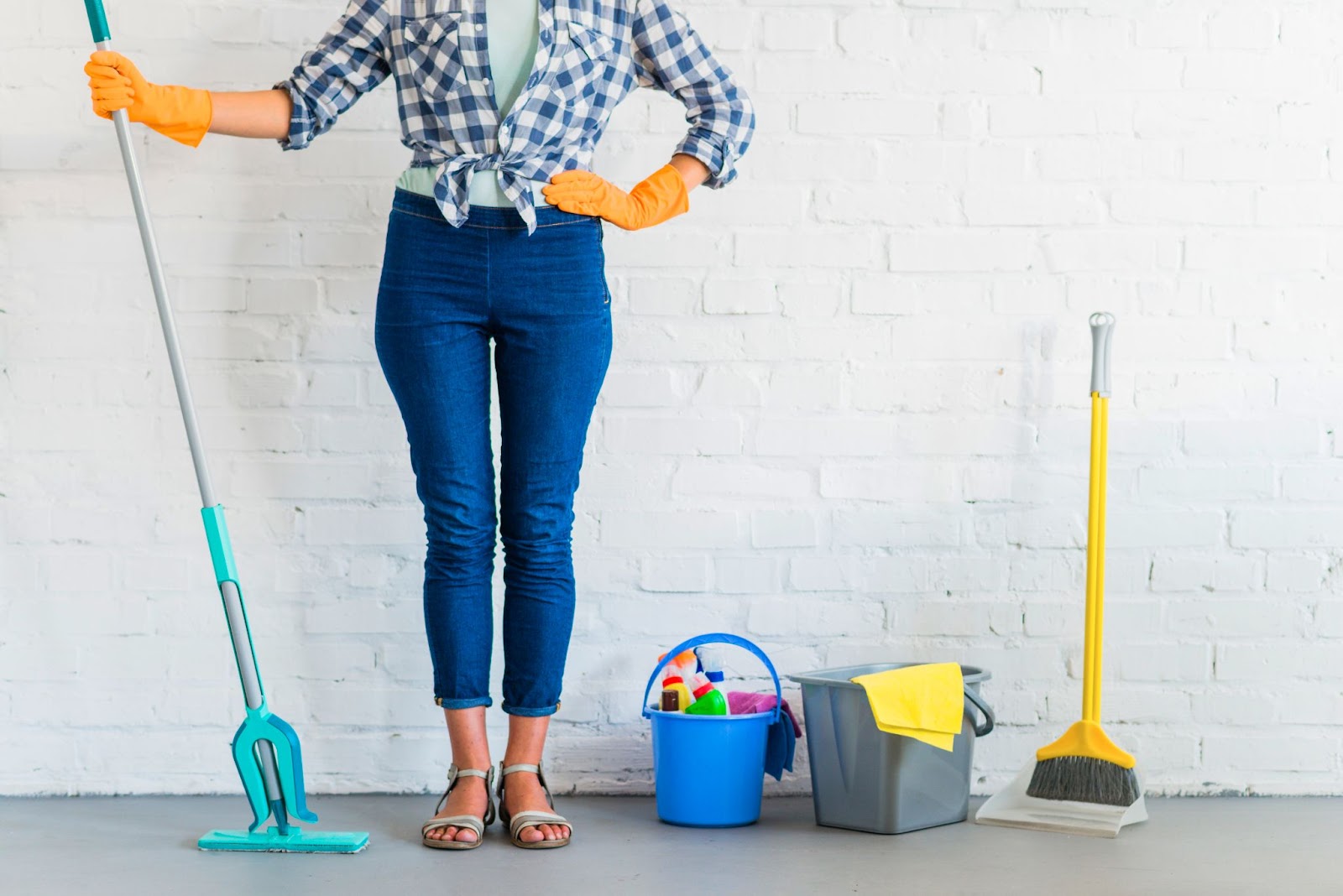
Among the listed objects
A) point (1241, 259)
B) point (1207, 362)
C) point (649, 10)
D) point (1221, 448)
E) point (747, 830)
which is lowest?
point (747, 830)

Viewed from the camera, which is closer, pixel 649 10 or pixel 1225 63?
pixel 649 10

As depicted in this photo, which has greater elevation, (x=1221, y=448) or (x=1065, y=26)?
(x=1065, y=26)

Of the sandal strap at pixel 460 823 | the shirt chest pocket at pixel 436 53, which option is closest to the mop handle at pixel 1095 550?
the sandal strap at pixel 460 823

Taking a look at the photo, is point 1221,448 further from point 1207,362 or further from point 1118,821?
point 1118,821

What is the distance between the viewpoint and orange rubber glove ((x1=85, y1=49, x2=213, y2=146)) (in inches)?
66.9

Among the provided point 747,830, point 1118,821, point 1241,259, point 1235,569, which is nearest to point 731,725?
point 747,830

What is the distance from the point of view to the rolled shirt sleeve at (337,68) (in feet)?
5.99

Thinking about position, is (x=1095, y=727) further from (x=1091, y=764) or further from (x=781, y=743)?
(x=781, y=743)

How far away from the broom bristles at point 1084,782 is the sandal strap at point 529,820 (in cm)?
75

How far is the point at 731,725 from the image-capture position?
1.93 metres

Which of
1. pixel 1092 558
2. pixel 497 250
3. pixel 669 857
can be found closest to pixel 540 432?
pixel 497 250

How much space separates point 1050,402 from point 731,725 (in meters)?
0.78

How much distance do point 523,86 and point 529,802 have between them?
0.99 m

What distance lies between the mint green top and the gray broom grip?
92 centimetres
